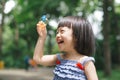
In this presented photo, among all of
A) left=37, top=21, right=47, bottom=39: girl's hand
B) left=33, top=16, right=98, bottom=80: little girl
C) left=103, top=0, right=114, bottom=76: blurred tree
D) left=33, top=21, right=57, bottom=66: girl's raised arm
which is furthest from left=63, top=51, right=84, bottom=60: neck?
left=103, top=0, right=114, bottom=76: blurred tree

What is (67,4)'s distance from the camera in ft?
67.7

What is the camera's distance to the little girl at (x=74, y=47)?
2.63 metres

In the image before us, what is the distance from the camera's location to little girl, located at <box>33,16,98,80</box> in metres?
2.63

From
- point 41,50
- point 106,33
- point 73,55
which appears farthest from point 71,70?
point 106,33

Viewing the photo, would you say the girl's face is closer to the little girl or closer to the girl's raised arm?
the little girl

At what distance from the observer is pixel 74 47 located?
2689 millimetres

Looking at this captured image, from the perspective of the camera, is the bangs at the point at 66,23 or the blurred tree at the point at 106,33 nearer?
the bangs at the point at 66,23

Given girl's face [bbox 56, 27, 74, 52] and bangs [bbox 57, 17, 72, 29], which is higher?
bangs [bbox 57, 17, 72, 29]

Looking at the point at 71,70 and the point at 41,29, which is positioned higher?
the point at 41,29

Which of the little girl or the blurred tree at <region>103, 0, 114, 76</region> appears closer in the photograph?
the little girl

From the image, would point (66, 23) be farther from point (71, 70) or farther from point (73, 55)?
point (71, 70)

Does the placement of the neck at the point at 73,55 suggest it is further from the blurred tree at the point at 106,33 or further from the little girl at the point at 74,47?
the blurred tree at the point at 106,33

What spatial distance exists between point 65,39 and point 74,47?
0.09 m

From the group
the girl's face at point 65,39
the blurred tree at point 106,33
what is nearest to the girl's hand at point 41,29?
the girl's face at point 65,39
